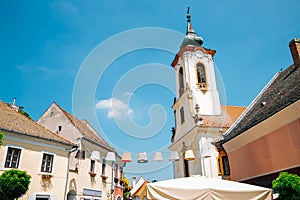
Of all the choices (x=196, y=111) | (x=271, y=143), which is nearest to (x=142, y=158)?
(x=271, y=143)

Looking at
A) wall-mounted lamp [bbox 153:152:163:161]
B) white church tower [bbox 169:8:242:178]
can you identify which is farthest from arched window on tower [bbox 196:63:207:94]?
wall-mounted lamp [bbox 153:152:163:161]

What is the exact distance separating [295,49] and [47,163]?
1641 cm

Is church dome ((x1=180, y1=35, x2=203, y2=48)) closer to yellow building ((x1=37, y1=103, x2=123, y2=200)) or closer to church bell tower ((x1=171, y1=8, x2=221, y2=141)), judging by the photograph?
church bell tower ((x1=171, y1=8, x2=221, y2=141))

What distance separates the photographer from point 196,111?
790 inches

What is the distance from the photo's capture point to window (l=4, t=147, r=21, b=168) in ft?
44.4

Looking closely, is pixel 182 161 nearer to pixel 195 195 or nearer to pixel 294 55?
pixel 294 55

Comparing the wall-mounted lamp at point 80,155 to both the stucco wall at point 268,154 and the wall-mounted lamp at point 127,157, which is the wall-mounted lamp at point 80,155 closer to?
the wall-mounted lamp at point 127,157

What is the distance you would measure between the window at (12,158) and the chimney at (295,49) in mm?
16661

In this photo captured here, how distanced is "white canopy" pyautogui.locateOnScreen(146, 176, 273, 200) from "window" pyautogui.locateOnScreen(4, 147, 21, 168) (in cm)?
1105

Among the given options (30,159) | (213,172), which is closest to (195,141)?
(213,172)

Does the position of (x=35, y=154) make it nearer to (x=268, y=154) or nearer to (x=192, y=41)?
(x=268, y=154)

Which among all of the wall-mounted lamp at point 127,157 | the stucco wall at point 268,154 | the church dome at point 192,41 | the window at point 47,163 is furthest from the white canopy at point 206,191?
the church dome at point 192,41

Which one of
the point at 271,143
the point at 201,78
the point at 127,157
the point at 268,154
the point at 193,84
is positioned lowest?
the point at 268,154

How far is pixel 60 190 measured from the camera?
1588 cm
